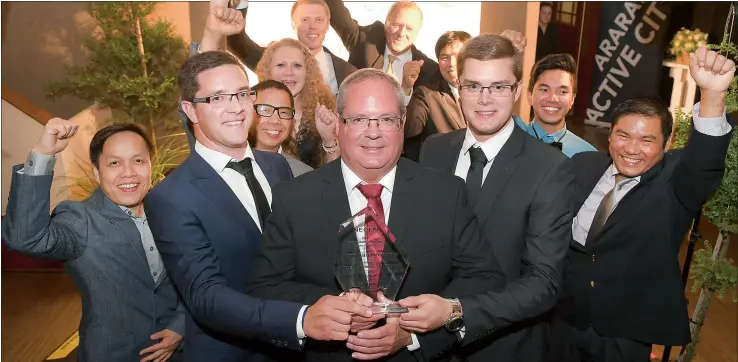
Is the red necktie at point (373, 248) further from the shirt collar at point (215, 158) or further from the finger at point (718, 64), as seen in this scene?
the finger at point (718, 64)

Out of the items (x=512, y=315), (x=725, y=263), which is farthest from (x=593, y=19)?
(x=512, y=315)

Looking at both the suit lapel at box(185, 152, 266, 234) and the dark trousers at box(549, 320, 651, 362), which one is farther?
the dark trousers at box(549, 320, 651, 362)

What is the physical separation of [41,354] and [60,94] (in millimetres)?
3744

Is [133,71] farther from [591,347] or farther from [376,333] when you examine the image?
[376,333]

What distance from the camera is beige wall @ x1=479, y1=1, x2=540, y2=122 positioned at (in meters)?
5.53

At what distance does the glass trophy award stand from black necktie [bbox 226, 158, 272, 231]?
501 millimetres

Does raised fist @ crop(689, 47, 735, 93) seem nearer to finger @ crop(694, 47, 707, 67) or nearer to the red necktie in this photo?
finger @ crop(694, 47, 707, 67)

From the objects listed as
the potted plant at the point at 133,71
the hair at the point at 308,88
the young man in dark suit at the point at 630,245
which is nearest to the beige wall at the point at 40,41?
the potted plant at the point at 133,71

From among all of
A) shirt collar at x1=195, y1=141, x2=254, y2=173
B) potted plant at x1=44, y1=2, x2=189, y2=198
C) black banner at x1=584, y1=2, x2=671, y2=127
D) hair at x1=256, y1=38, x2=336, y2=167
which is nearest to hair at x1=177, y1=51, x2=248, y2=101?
shirt collar at x1=195, y1=141, x2=254, y2=173

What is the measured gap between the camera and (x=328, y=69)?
14.5 feet

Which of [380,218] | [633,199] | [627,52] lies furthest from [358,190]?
[627,52]

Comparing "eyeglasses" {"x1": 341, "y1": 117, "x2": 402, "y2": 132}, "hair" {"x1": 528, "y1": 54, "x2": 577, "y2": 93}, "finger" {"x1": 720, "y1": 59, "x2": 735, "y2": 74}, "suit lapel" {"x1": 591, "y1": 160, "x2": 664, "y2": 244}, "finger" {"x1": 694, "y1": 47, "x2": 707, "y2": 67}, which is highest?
"finger" {"x1": 694, "y1": 47, "x2": 707, "y2": 67}

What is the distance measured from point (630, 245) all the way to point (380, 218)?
4.34ft

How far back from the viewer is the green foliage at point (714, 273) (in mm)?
3254
